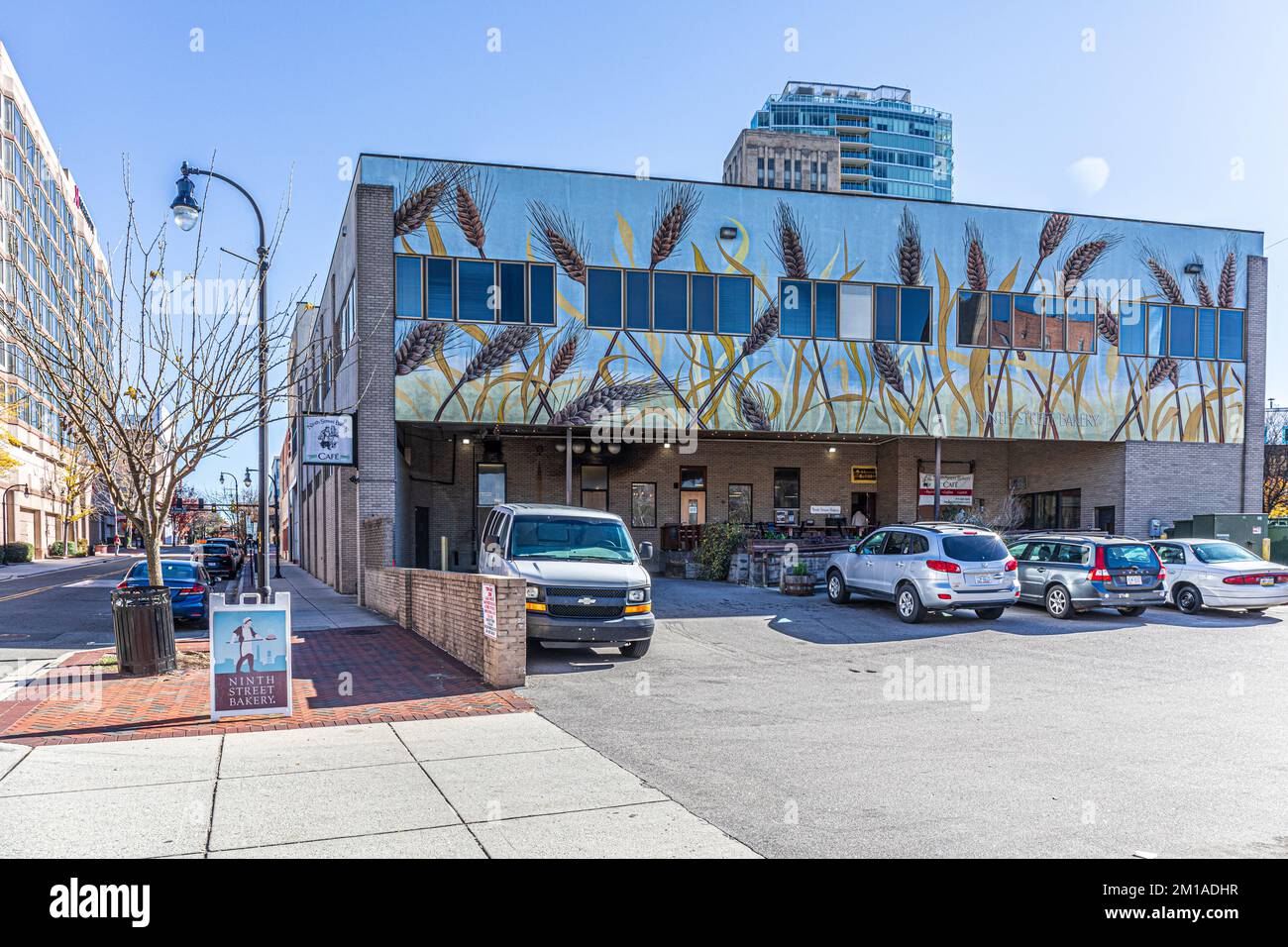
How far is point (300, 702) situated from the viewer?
377 inches

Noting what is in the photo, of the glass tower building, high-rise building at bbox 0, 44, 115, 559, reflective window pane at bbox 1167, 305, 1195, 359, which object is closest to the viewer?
reflective window pane at bbox 1167, 305, 1195, 359

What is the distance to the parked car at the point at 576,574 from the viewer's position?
39.4 feet

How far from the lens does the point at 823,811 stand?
19.6ft

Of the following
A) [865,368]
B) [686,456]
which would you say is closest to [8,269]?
[686,456]

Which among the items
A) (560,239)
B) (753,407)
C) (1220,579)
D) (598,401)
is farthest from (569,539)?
(1220,579)

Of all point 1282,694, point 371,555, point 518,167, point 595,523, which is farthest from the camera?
point 518,167

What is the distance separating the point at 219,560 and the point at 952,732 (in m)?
32.0

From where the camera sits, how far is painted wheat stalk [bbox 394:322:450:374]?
2225cm

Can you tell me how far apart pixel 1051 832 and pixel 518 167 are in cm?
2089

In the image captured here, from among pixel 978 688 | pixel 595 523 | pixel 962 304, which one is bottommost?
pixel 978 688

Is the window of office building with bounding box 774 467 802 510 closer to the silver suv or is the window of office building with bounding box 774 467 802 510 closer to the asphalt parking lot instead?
the silver suv

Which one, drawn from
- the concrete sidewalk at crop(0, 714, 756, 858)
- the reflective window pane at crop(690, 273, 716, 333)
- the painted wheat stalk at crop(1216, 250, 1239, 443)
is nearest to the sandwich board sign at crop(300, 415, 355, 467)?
the reflective window pane at crop(690, 273, 716, 333)

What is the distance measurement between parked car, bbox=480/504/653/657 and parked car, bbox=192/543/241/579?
23279 mm

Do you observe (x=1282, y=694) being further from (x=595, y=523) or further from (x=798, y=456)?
(x=798, y=456)
